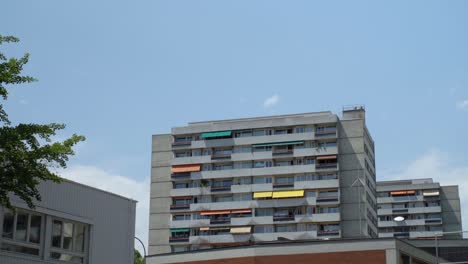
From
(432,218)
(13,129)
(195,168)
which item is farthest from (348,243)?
(432,218)

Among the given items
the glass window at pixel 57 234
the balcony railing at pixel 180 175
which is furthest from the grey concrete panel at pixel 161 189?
the glass window at pixel 57 234

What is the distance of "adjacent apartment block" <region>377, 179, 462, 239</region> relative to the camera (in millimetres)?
131250

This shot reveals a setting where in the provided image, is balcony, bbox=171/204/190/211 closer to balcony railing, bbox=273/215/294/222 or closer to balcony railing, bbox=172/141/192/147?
balcony railing, bbox=172/141/192/147

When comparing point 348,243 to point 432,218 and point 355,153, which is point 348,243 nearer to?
point 355,153

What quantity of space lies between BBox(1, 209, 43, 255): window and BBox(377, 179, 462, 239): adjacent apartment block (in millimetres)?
109324

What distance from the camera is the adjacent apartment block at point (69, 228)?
82.9 feet

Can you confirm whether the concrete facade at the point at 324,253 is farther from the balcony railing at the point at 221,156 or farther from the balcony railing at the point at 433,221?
the balcony railing at the point at 433,221

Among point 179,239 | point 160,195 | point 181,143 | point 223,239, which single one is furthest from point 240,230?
point 181,143

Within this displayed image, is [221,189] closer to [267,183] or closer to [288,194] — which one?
[267,183]

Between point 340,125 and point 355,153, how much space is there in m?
4.33

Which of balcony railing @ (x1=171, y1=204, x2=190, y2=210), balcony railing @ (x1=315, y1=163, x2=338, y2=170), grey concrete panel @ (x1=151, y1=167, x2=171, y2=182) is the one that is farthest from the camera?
grey concrete panel @ (x1=151, y1=167, x2=171, y2=182)

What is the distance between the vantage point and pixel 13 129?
19250 mm

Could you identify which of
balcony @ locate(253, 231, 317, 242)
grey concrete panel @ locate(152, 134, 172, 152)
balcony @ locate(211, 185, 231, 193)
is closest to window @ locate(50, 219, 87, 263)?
balcony @ locate(253, 231, 317, 242)

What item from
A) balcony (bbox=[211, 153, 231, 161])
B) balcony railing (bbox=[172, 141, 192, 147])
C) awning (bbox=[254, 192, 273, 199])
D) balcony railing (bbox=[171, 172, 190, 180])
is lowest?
awning (bbox=[254, 192, 273, 199])
